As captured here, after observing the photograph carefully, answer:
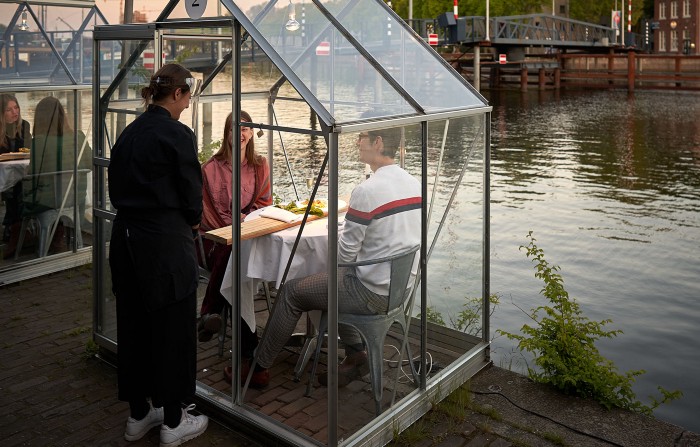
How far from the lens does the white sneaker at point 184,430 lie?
506 cm

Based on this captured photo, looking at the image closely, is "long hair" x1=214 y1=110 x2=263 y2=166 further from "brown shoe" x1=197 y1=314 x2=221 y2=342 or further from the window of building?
the window of building

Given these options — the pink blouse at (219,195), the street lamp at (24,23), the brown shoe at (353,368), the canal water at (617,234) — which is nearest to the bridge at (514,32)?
the canal water at (617,234)

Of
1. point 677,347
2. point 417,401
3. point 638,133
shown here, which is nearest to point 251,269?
point 417,401

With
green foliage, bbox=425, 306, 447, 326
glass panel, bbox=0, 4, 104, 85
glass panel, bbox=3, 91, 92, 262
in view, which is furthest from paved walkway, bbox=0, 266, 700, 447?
glass panel, bbox=0, 4, 104, 85

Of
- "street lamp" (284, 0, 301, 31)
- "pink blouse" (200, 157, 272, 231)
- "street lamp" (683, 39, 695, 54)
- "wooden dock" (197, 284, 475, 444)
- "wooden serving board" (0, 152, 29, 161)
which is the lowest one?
"wooden dock" (197, 284, 475, 444)

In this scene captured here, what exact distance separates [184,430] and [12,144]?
184 inches

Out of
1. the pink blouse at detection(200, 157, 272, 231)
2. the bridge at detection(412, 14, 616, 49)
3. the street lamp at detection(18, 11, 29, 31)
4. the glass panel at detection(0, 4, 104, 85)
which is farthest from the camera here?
the bridge at detection(412, 14, 616, 49)

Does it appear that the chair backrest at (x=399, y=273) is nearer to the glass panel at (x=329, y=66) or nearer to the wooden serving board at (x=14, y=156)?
the glass panel at (x=329, y=66)

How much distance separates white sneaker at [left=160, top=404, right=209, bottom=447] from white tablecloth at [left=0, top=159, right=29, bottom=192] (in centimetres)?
435

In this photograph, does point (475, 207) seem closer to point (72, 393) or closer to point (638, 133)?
point (72, 393)

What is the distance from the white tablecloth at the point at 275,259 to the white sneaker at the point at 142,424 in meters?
0.80

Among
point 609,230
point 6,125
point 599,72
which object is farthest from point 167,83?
point 599,72

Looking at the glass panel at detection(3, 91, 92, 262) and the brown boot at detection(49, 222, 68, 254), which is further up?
the glass panel at detection(3, 91, 92, 262)

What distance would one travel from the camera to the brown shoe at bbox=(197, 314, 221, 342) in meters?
6.12
